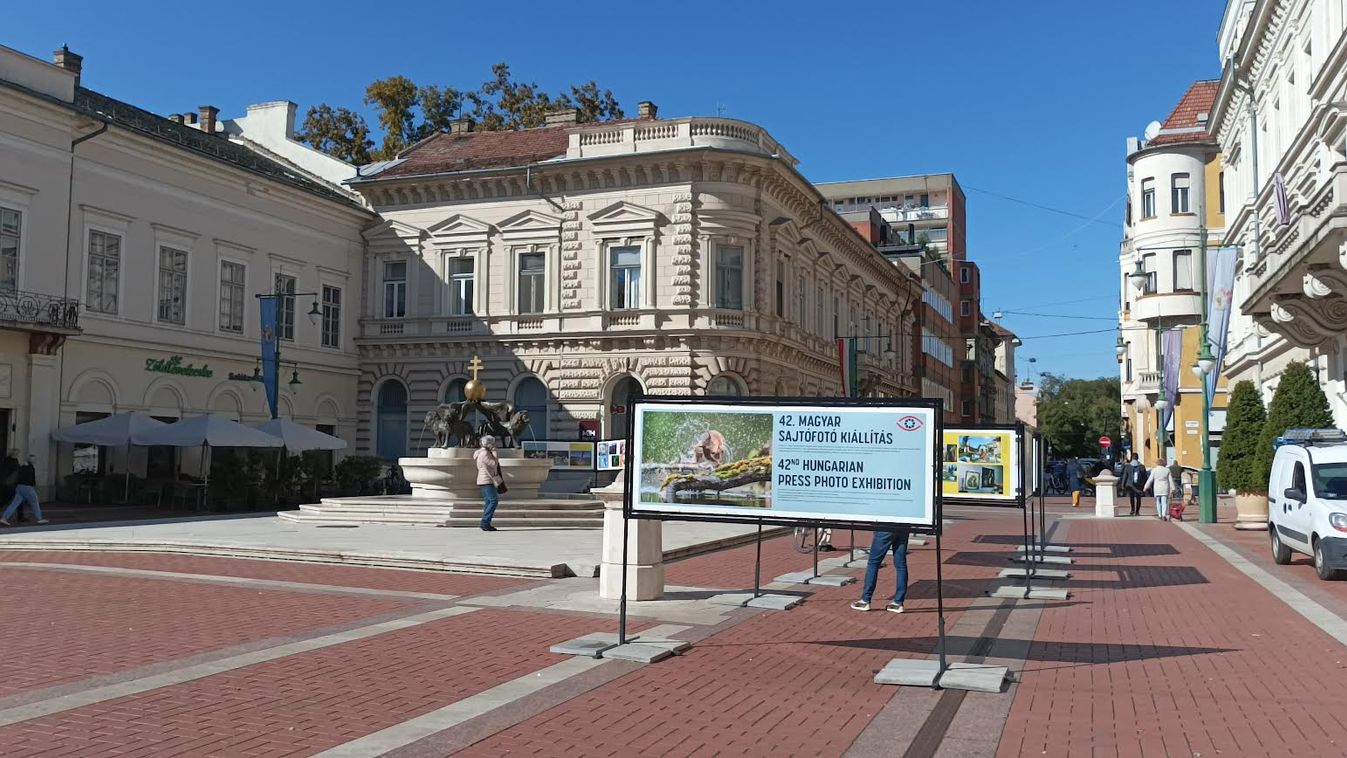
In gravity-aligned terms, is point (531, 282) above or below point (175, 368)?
above

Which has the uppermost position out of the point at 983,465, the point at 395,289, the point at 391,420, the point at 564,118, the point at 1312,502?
the point at 564,118

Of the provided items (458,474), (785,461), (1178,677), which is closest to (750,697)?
(785,461)

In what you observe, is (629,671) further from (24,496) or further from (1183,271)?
(1183,271)

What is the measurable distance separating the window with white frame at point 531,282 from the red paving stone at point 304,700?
31705 mm

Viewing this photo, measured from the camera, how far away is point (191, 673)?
26.7ft

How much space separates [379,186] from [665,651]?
3734 centimetres

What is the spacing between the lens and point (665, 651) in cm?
909

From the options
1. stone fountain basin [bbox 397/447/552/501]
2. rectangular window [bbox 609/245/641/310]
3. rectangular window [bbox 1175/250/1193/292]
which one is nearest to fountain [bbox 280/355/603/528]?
stone fountain basin [bbox 397/447/552/501]

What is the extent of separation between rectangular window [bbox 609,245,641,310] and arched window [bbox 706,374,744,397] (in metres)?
4.21

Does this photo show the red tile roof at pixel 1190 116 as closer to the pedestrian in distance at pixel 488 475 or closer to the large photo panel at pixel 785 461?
the pedestrian in distance at pixel 488 475

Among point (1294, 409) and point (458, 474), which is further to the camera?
point (458, 474)

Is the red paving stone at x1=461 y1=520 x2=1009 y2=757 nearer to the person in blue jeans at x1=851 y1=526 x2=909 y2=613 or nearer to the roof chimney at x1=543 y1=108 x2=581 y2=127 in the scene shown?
the person in blue jeans at x1=851 y1=526 x2=909 y2=613

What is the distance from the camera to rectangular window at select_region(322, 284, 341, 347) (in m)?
42.2

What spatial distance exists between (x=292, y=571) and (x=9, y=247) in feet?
65.5
